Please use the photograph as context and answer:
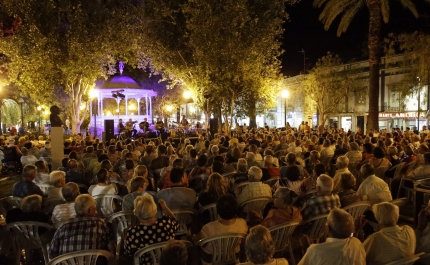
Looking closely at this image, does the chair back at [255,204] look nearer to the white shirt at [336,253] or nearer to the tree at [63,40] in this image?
the white shirt at [336,253]

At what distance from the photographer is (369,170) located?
6242 mm

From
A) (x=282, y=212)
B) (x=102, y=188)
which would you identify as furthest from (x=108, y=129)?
(x=282, y=212)

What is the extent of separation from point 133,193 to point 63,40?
14368 millimetres

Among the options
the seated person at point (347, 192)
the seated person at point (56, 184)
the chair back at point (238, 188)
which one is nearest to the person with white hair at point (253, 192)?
the chair back at point (238, 188)

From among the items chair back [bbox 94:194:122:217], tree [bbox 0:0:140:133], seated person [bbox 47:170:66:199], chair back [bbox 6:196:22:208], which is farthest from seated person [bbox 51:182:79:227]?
tree [bbox 0:0:140:133]

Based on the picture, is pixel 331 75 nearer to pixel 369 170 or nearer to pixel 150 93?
pixel 150 93

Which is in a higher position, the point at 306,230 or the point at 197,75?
the point at 197,75

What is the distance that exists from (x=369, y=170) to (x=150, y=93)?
2501 centimetres

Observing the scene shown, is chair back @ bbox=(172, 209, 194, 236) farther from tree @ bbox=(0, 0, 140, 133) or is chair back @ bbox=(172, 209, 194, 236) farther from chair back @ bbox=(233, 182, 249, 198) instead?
tree @ bbox=(0, 0, 140, 133)

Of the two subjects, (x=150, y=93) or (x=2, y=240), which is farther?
(x=150, y=93)

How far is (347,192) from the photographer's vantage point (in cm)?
550

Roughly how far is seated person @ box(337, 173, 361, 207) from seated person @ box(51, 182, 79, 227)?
359 centimetres

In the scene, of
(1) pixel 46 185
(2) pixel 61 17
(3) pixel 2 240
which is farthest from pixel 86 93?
(3) pixel 2 240

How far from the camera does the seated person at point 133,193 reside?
5.77m
